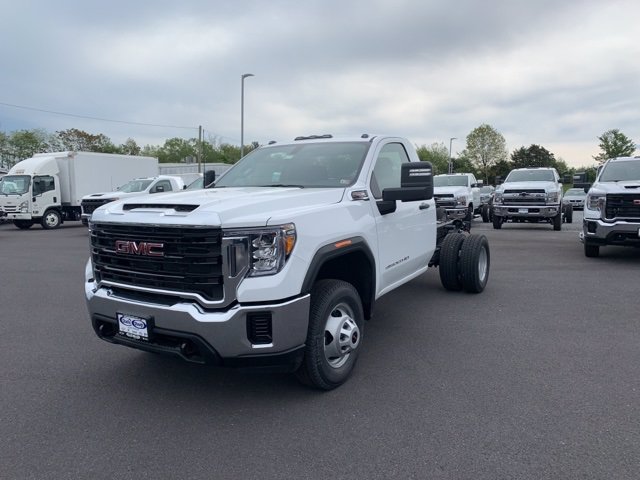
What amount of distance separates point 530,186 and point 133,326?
607 inches

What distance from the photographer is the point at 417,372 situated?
413cm

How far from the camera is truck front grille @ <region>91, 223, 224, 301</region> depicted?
3.15m

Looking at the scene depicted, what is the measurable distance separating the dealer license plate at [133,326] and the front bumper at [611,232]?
8638 millimetres

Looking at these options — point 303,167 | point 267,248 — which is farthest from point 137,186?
point 267,248

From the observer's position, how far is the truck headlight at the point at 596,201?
9172mm

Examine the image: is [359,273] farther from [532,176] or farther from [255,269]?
[532,176]

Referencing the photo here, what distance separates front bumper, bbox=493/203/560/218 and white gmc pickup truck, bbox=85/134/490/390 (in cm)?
1303

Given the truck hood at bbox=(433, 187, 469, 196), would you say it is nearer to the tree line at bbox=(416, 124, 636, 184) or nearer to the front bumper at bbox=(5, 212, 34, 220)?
the front bumper at bbox=(5, 212, 34, 220)

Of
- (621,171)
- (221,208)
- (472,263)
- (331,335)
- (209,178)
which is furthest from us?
(621,171)

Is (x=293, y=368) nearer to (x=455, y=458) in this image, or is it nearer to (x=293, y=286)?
(x=293, y=286)

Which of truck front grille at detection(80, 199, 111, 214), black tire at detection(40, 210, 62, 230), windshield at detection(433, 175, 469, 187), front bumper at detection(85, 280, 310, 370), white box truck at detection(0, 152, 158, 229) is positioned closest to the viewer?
front bumper at detection(85, 280, 310, 370)

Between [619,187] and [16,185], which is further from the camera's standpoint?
[16,185]

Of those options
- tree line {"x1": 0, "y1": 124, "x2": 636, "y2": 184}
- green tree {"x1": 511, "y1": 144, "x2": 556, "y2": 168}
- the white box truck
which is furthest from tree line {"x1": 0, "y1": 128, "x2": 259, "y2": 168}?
green tree {"x1": 511, "y1": 144, "x2": 556, "y2": 168}

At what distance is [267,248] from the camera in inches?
125
